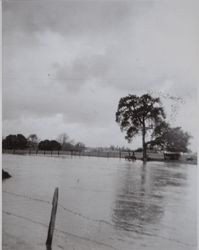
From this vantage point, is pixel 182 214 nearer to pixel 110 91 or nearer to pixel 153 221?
pixel 153 221

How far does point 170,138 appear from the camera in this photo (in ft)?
8.64

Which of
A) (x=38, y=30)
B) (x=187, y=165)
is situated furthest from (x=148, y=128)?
(x=38, y=30)

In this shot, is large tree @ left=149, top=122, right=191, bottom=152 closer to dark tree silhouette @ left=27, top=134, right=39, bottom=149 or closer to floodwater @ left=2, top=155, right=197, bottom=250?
floodwater @ left=2, top=155, right=197, bottom=250

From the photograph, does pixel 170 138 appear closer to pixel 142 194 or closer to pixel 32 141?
pixel 142 194

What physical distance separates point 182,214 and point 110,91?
1090 mm

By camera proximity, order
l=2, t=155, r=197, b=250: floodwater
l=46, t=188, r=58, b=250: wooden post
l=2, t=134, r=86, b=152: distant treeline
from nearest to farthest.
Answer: l=2, t=155, r=197, b=250: floodwater < l=46, t=188, r=58, b=250: wooden post < l=2, t=134, r=86, b=152: distant treeline

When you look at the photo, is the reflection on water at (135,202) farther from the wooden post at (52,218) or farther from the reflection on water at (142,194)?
the wooden post at (52,218)

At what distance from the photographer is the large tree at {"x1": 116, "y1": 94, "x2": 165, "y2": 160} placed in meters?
2.66

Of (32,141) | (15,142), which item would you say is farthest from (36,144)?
(15,142)

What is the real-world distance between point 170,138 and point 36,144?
1.11 m

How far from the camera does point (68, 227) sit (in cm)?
270

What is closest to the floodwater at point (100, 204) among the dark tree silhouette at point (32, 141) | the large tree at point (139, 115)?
the dark tree silhouette at point (32, 141)

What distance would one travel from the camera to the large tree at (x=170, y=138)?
2.57 m

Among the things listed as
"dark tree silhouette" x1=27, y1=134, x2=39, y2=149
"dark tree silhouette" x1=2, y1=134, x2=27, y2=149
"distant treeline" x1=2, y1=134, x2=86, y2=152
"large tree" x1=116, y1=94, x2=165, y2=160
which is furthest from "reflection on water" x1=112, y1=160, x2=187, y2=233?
"dark tree silhouette" x1=2, y1=134, x2=27, y2=149
